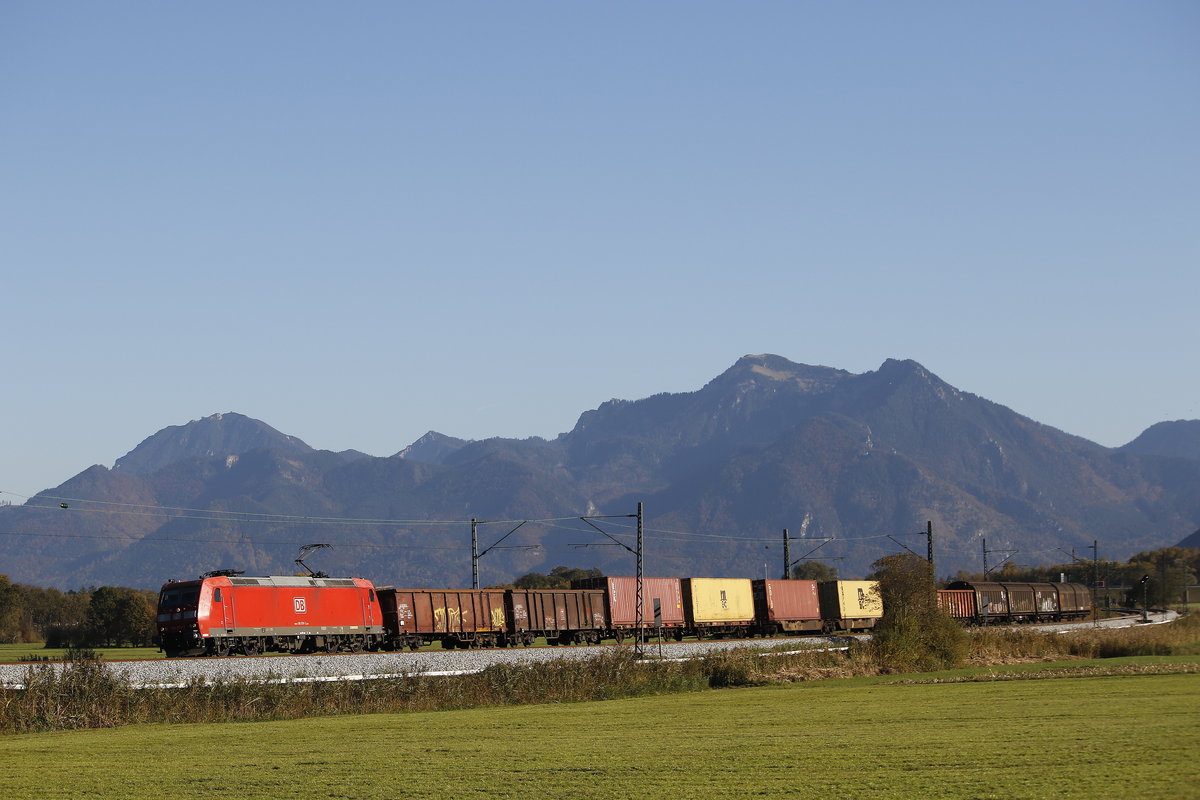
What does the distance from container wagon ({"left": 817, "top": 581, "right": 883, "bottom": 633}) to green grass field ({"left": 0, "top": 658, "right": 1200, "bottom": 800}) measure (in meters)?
53.3

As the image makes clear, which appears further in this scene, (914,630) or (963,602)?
(963,602)

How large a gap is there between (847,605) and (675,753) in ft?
223

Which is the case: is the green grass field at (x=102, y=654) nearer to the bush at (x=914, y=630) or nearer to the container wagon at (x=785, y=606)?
the bush at (x=914, y=630)

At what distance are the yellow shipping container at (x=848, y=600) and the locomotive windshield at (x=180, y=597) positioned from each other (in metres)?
47.6

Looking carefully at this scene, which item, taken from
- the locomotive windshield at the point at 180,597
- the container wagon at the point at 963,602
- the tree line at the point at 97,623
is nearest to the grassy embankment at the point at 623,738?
the locomotive windshield at the point at 180,597

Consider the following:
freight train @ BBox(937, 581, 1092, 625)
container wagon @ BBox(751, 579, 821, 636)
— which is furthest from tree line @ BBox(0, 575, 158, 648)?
freight train @ BBox(937, 581, 1092, 625)

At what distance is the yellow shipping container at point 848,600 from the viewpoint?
8769 cm

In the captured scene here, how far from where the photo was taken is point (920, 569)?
59.6 metres

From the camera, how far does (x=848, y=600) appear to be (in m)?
89.1

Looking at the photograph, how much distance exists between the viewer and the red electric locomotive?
5344 cm

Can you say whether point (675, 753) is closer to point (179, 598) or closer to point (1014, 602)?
point (179, 598)

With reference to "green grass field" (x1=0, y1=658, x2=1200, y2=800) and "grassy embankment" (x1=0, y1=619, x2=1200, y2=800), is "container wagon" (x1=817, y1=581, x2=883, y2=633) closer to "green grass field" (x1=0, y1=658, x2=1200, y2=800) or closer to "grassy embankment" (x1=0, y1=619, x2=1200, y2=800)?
"grassy embankment" (x1=0, y1=619, x2=1200, y2=800)

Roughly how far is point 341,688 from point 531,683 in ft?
22.1

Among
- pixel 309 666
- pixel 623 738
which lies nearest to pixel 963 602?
pixel 309 666
